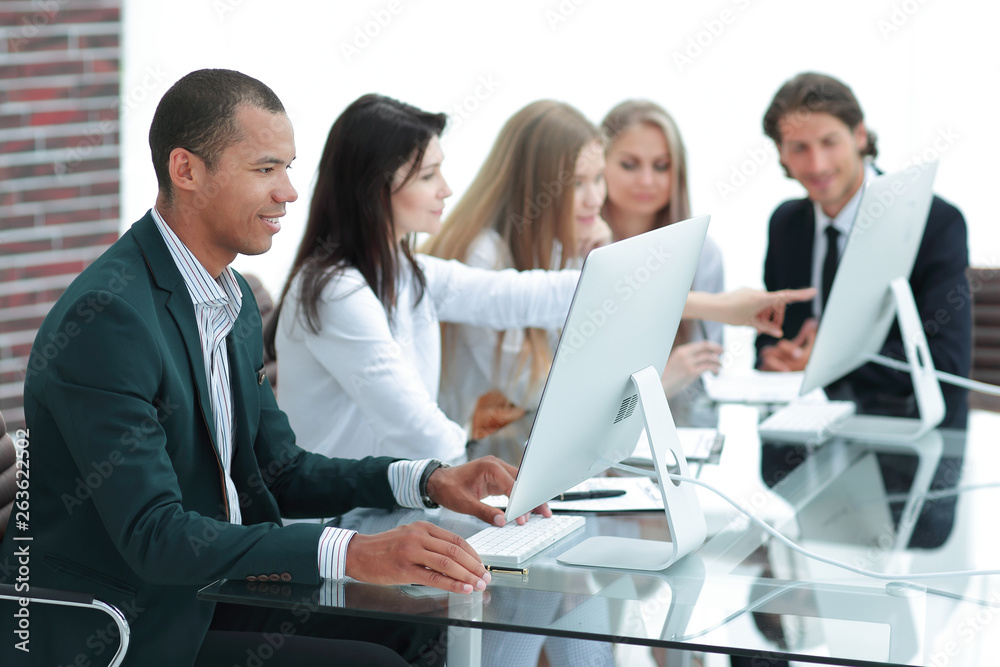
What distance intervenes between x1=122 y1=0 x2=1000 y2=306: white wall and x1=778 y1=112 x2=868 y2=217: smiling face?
1.46 m

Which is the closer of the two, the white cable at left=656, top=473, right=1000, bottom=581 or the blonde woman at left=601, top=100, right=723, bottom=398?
the white cable at left=656, top=473, right=1000, bottom=581

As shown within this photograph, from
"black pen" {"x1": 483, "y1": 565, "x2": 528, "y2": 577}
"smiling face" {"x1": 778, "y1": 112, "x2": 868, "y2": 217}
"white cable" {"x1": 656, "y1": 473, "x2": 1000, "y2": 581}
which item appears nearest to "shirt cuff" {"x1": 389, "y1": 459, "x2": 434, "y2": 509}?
"black pen" {"x1": 483, "y1": 565, "x2": 528, "y2": 577}

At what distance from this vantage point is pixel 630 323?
1.33 meters

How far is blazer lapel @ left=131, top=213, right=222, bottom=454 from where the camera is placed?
1.33 m

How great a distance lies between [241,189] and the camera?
1341mm

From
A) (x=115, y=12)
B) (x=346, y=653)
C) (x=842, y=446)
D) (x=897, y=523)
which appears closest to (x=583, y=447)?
(x=346, y=653)

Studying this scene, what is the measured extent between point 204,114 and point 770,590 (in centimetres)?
94

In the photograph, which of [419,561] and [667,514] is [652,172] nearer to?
[667,514]

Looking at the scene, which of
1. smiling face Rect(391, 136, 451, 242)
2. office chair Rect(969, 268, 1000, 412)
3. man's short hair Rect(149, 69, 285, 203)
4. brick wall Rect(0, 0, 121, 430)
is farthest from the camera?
office chair Rect(969, 268, 1000, 412)

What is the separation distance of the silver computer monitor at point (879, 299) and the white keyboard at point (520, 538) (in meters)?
0.76

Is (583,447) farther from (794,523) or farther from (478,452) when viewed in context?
(478,452)

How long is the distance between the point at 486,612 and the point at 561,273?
142 centimetres

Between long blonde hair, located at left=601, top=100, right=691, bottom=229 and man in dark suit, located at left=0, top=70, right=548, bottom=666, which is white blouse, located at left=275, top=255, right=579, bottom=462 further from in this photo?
long blonde hair, located at left=601, top=100, right=691, bottom=229

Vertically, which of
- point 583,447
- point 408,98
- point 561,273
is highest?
point 408,98
